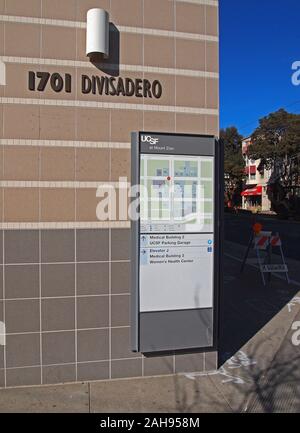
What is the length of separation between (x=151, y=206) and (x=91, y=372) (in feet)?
5.86

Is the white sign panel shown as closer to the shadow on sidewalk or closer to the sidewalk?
the shadow on sidewalk

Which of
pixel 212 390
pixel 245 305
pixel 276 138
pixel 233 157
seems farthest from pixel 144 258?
pixel 233 157

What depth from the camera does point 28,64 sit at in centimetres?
418

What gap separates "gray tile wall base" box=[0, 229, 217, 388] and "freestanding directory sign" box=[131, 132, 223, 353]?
20 centimetres

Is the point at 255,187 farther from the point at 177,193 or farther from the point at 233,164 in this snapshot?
the point at 177,193

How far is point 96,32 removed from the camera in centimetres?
414

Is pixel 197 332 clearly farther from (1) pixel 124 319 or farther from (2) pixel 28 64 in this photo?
(2) pixel 28 64

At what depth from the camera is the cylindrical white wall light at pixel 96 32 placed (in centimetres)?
414

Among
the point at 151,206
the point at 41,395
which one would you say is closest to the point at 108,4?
the point at 151,206

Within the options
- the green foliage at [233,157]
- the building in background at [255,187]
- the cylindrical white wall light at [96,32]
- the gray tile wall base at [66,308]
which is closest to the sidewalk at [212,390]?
the gray tile wall base at [66,308]

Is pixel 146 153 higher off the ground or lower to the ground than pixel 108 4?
lower

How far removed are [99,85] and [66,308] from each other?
2.24 metres
